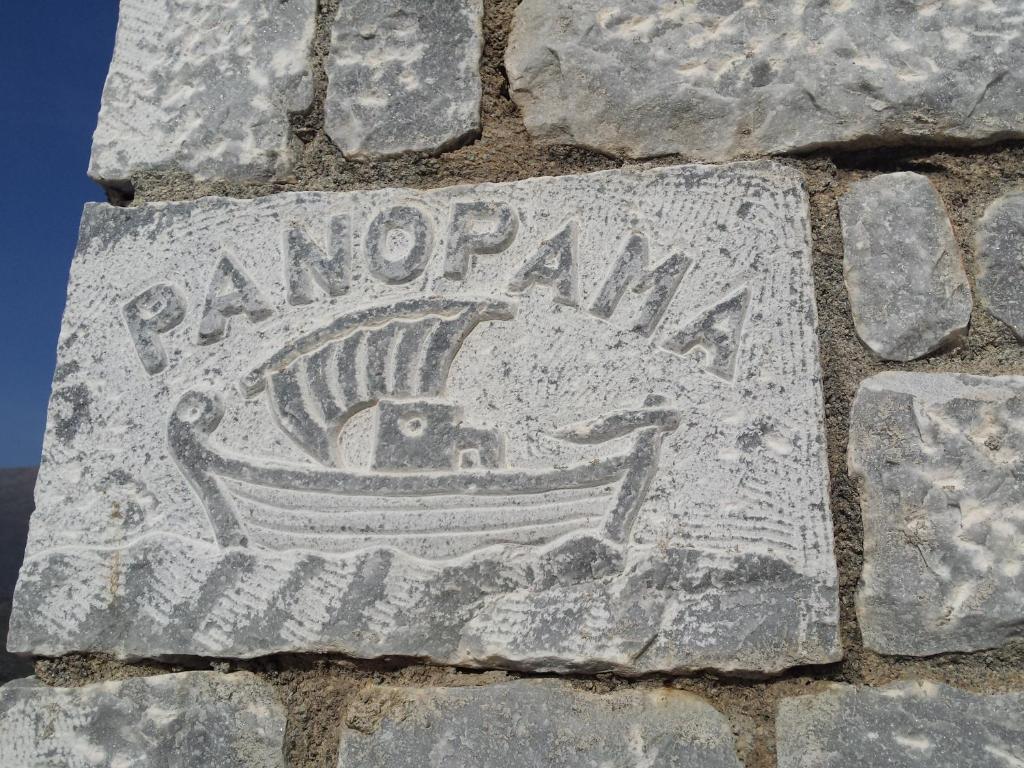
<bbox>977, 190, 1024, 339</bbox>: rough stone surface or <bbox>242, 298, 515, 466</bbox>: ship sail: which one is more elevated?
<bbox>977, 190, 1024, 339</bbox>: rough stone surface

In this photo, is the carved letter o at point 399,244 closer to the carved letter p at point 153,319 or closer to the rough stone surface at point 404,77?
the rough stone surface at point 404,77

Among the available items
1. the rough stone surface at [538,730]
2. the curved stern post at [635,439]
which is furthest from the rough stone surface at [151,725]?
the curved stern post at [635,439]

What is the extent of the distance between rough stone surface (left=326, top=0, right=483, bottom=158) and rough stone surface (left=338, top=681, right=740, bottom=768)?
2.15ft

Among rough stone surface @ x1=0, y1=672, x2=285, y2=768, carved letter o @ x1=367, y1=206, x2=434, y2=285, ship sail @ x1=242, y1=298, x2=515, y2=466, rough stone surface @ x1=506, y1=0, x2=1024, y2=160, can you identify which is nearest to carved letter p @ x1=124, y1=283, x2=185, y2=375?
ship sail @ x1=242, y1=298, x2=515, y2=466

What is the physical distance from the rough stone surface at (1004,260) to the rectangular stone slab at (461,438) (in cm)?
20

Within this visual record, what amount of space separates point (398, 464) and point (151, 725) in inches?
15.9

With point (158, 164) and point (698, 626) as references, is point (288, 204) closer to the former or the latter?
point (158, 164)

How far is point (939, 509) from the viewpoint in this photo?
37.1 inches

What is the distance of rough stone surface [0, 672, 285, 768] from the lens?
1.00 m

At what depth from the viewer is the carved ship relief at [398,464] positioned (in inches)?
38.5

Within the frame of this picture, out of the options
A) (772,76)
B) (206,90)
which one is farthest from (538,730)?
(206,90)

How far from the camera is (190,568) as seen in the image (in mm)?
1038

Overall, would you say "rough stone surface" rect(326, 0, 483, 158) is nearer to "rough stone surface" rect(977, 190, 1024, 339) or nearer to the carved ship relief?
the carved ship relief

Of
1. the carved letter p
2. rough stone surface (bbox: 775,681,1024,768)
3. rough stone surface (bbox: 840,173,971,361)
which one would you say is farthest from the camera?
the carved letter p
